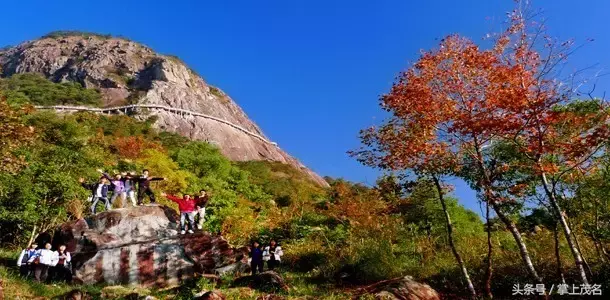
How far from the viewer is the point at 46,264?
12.4 meters

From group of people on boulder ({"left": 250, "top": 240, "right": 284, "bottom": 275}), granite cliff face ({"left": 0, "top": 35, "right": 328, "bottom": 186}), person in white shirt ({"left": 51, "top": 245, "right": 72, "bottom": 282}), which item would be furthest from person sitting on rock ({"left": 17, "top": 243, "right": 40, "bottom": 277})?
granite cliff face ({"left": 0, "top": 35, "right": 328, "bottom": 186})

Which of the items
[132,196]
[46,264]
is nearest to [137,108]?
[132,196]

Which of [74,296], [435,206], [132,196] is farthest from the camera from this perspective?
[435,206]

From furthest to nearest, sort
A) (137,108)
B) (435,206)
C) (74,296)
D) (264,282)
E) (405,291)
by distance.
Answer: (137,108) → (435,206) → (264,282) → (405,291) → (74,296)

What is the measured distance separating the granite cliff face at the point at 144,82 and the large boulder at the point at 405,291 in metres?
45.3

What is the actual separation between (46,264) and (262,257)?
241 inches

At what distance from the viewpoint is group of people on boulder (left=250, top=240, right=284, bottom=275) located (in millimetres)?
14102

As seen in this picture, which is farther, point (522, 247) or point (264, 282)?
point (264, 282)

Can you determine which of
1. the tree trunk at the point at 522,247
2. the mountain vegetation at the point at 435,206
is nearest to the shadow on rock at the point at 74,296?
the mountain vegetation at the point at 435,206

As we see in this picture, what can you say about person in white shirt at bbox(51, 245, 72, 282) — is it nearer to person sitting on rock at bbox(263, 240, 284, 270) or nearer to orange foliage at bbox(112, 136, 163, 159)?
person sitting on rock at bbox(263, 240, 284, 270)

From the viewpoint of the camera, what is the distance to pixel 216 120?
2655 inches

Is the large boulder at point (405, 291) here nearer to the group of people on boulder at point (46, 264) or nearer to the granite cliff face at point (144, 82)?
the group of people on boulder at point (46, 264)

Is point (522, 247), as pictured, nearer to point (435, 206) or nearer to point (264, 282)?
point (264, 282)

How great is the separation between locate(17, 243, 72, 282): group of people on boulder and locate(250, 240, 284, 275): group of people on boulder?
206 inches
